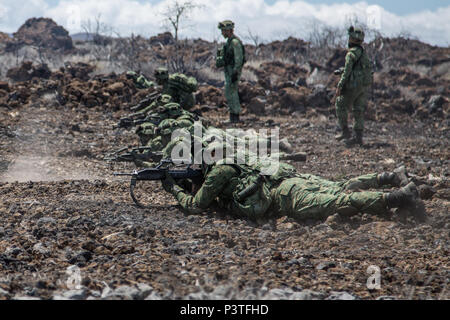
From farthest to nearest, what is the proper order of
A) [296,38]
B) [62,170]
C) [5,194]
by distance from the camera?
1. [296,38]
2. [62,170]
3. [5,194]

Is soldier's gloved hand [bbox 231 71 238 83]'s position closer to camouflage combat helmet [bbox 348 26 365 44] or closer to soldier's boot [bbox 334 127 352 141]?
soldier's boot [bbox 334 127 352 141]

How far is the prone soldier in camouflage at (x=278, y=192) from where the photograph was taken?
14.7 ft

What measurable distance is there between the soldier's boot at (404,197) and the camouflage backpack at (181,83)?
535 centimetres

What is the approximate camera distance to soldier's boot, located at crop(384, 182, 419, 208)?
4070 mm

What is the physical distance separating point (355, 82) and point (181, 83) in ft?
10.0

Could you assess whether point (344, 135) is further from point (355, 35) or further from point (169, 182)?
point (169, 182)

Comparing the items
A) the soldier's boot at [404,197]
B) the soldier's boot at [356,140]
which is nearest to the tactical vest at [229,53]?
the soldier's boot at [356,140]

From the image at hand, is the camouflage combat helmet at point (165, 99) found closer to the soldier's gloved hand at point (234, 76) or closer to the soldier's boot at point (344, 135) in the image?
the soldier's gloved hand at point (234, 76)

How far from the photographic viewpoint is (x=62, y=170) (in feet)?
25.0

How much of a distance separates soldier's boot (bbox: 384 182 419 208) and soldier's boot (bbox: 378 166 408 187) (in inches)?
14.0

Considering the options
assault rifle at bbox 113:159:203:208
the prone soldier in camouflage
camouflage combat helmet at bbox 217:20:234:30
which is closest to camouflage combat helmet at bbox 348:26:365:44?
camouflage combat helmet at bbox 217:20:234:30
